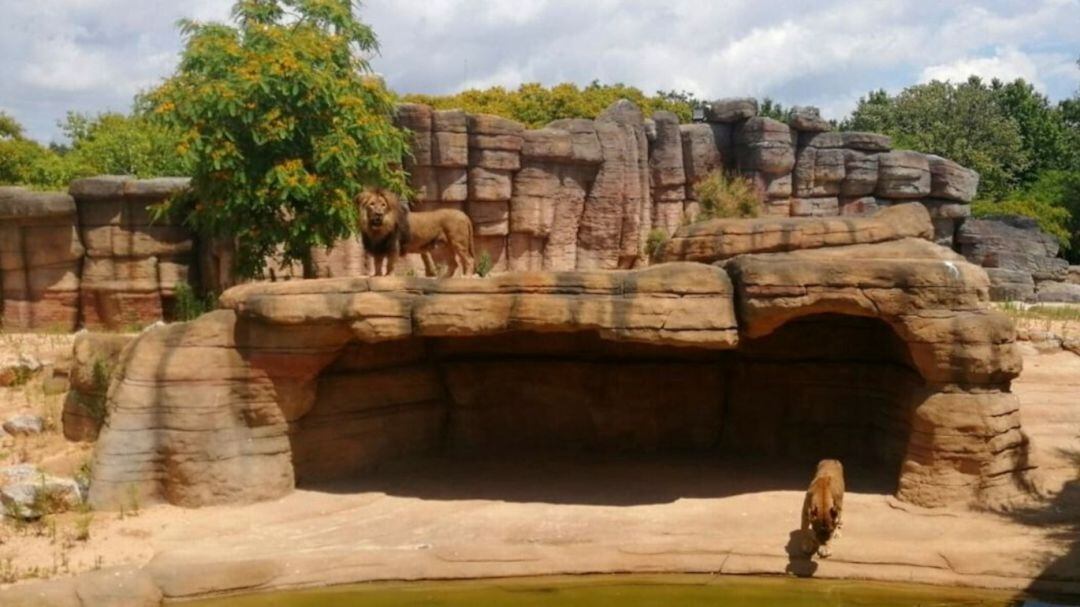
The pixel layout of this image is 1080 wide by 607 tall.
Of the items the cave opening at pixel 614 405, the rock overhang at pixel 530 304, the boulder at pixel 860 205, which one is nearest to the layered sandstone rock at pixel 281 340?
the rock overhang at pixel 530 304

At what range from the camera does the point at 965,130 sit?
41156 mm

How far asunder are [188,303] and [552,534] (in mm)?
10246

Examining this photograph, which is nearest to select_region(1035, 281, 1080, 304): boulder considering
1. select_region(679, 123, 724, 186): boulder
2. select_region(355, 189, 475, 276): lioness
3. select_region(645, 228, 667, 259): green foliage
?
select_region(679, 123, 724, 186): boulder

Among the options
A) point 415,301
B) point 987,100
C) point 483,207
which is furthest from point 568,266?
point 987,100

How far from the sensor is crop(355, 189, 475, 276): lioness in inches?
512

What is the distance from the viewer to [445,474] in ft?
40.6

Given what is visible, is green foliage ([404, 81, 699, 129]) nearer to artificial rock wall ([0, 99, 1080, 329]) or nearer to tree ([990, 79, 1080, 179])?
artificial rock wall ([0, 99, 1080, 329])

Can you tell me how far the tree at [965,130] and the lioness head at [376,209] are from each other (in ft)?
95.9

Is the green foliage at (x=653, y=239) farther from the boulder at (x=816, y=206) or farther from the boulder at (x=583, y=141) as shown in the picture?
the boulder at (x=816, y=206)

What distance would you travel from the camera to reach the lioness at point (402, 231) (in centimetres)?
1300

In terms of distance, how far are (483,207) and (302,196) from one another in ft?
26.9

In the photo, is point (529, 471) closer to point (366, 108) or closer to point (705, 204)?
point (366, 108)

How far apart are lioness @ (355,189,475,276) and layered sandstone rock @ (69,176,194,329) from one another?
5821 millimetres

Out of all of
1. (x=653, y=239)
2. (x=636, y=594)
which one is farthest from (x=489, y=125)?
(x=636, y=594)
